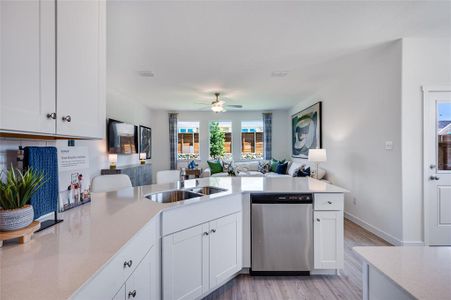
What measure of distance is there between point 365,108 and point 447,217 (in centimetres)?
183

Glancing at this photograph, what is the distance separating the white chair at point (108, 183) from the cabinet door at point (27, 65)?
1393mm

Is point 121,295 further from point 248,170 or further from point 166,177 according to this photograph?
point 248,170

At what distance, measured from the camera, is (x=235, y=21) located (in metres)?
2.30

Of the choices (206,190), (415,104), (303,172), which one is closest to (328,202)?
(206,190)

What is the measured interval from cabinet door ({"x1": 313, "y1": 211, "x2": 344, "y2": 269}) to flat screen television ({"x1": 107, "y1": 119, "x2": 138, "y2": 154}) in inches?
166

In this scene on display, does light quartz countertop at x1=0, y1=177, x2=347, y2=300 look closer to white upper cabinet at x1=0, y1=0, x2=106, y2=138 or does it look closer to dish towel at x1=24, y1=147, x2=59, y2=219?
dish towel at x1=24, y1=147, x2=59, y2=219

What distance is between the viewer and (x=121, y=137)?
4.97 metres

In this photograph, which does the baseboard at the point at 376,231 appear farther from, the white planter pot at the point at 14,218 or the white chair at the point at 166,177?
the white planter pot at the point at 14,218

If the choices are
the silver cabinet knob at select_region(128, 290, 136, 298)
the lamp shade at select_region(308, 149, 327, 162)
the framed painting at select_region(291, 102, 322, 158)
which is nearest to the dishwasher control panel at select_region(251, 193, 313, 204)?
the silver cabinet knob at select_region(128, 290, 136, 298)

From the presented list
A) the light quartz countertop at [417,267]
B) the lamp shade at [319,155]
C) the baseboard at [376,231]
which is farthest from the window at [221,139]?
the light quartz countertop at [417,267]

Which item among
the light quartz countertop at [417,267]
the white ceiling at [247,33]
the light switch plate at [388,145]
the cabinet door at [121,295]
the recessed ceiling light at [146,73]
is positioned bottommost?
the cabinet door at [121,295]

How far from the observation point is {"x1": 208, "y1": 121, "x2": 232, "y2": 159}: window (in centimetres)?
756

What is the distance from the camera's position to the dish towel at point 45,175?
107 centimetres

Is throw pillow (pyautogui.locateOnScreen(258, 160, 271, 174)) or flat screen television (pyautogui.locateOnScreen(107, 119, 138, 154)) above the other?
flat screen television (pyautogui.locateOnScreen(107, 119, 138, 154))
